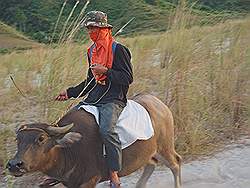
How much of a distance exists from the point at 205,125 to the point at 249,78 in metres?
1.24

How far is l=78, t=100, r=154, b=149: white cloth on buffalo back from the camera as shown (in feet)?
17.6

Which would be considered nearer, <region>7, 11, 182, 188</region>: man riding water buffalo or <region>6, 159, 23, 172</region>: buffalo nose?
<region>6, 159, 23, 172</region>: buffalo nose

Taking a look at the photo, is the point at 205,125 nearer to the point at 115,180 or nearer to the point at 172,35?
the point at 172,35

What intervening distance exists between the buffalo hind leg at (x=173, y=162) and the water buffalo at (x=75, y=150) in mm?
146

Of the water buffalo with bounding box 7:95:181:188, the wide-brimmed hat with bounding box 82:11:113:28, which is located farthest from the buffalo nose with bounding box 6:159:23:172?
the wide-brimmed hat with bounding box 82:11:113:28

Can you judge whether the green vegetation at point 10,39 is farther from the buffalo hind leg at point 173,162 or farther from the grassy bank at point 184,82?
the buffalo hind leg at point 173,162

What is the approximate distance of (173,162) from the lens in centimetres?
618

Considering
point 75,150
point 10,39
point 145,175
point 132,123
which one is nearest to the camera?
point 75,150

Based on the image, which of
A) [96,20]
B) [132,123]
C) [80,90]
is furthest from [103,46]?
[132,123]

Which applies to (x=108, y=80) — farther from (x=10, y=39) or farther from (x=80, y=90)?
(x=10, y=39)

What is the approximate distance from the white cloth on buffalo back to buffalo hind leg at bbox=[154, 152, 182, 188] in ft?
1.65

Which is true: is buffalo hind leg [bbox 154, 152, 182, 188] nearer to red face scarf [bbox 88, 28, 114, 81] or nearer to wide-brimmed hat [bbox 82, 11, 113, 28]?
red face scarf [bbox 88, 28, 114, 81]

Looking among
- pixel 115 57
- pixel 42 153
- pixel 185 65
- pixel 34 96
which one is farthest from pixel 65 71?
pixel 42 153

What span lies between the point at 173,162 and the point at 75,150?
4.74 feet
